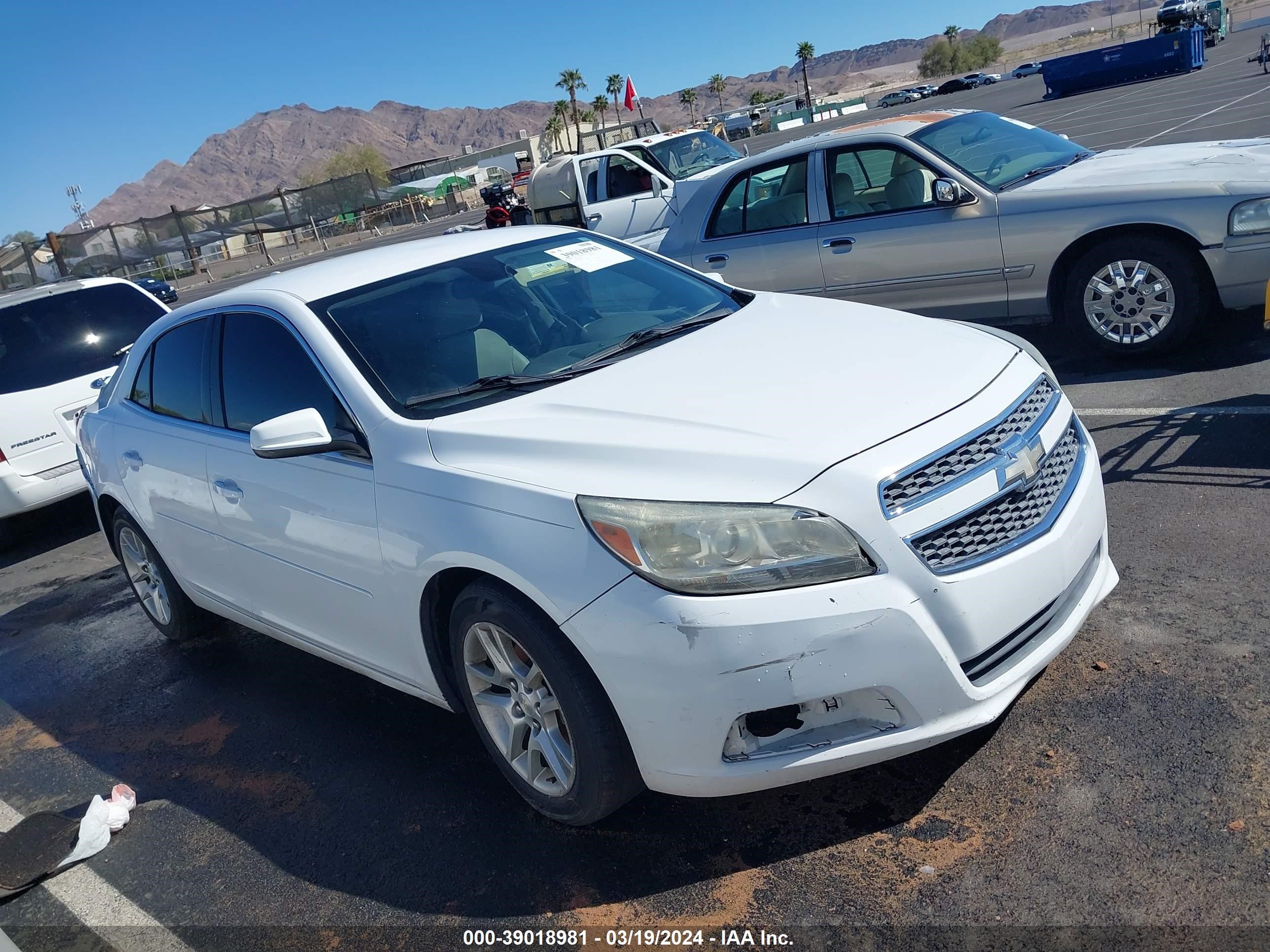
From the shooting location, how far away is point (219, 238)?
4791 cm

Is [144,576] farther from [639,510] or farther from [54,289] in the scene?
[54,289]

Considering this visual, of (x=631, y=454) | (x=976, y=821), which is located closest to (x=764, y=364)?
(x=631, y=454)

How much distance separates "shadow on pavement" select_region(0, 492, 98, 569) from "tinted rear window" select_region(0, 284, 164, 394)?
1.27 meters

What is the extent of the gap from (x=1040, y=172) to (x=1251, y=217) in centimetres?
149

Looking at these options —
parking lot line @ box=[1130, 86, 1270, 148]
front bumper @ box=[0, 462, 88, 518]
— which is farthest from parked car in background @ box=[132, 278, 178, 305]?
parking lot line @ box=[1130, 86, 1270, 148]

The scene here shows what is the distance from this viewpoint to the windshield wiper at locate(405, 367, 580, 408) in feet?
11.3

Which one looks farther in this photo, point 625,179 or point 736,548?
point 625,179

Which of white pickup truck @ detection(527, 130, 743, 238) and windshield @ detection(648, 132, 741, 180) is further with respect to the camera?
windshield @ detection(648, 132, 741, 180)

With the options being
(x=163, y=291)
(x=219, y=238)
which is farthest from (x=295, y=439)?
(x=219, y=238)

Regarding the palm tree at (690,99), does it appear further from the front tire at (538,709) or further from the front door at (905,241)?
the front tire at (538,709)

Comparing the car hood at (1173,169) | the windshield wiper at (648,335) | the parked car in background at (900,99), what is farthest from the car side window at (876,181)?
the parked car in background at (900,99)

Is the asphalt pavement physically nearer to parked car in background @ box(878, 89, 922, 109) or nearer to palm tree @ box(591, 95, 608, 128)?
parked car in background @ box(878, 89, 922, 109)

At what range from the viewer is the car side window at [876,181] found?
6965 millimetres

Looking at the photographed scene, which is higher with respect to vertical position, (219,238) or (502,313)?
(219,238)
